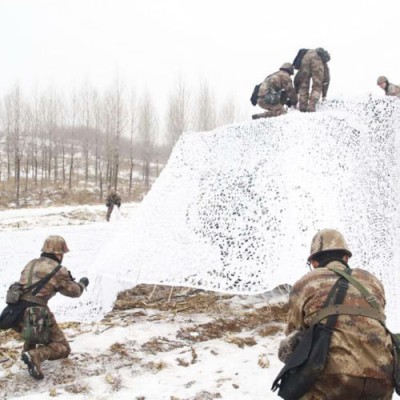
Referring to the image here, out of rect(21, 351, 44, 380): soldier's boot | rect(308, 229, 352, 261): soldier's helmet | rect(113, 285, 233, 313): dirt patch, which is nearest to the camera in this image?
rect(308, 229, 352, 261): soldier's helmet

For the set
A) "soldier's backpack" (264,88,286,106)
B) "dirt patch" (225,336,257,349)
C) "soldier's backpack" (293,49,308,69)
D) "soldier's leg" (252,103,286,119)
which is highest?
"soldier's backpack" (293,49,308,69)

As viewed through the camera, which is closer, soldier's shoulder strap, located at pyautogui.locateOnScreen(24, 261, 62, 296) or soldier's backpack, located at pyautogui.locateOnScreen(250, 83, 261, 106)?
soldier's shoulder strap, located at pyautogui.locateOnScreen(24, 261, 62, 296)

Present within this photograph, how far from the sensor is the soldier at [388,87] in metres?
5.92

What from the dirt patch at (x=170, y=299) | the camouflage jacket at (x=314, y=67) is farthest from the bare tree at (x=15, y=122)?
the camouflage jacket at (x=314, y=67)

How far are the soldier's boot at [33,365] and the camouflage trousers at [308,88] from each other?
4449 millimetres

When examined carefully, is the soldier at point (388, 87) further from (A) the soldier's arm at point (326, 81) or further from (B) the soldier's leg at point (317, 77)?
(B) the soldier's leg at point (317, 77)

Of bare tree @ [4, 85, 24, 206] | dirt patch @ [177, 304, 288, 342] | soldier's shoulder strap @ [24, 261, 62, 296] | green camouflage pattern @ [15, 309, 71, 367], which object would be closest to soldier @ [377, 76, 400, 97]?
dirt patch @ [177, 304, 288, 342]

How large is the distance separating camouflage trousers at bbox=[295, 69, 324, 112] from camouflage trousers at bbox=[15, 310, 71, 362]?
4.17 metres

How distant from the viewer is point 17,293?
3.87 m

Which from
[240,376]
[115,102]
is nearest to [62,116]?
[115,102]

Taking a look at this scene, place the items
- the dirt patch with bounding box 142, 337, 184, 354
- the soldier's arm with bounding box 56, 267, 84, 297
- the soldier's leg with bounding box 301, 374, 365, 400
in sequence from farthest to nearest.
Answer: the dirt patch with bounding box 142, 337, 184, 354 < the soldier's arm with bounding box 56, 267, 84, 297 < the soldier's leg with bounding box 301, 374, 365, 400

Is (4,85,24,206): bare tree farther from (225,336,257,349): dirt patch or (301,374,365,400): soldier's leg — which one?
(301,374,365,400): soldier's leg

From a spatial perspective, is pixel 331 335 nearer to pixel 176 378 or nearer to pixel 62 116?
pixel 176 378

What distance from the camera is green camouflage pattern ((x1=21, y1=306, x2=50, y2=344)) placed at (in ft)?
12.5
